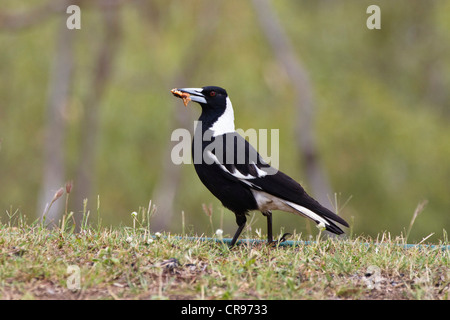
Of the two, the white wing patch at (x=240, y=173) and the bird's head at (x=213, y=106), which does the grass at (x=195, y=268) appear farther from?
the bird's head at (x=213, y=106)

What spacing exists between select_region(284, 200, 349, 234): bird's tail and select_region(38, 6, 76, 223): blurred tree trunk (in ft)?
54.2

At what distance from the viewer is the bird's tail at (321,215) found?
5.68m

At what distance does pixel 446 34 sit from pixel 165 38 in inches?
367

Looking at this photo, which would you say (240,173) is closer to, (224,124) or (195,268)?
(224,124)

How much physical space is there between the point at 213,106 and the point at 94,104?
17.0 metres

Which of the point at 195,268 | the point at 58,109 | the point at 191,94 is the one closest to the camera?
the point at 195,268

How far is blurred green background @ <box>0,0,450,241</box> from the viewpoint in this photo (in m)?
20.8

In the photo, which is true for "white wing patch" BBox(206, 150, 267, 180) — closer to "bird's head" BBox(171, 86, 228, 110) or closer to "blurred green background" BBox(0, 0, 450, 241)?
"bird's head" BBox(171, 86, 228, 110)

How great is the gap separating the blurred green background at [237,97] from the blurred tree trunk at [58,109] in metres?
0.24

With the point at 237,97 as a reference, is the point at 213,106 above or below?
above

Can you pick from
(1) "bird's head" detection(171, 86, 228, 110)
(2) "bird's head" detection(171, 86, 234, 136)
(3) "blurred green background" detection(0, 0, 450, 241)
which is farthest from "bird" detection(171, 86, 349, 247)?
(3) "blurred green background" detection(0, 0, 450, 241)

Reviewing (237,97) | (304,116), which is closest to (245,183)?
(304,116)

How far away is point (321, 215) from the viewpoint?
5.79m

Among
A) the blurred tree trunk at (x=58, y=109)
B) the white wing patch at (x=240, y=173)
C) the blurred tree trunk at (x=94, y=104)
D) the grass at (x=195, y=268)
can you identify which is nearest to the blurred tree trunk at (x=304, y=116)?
the blurred tree trunk at (x=94, y=104)
